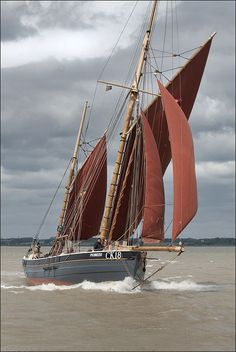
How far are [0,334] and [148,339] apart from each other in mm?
5522

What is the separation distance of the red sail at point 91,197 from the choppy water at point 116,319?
22.0 ft

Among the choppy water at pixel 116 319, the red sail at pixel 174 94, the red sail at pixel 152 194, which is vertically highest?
the red sail at pixel 174 94

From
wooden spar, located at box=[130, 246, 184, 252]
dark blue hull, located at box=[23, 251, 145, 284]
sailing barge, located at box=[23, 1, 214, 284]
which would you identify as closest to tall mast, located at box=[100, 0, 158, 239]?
sailing barge, located at box=[23, 1, 214, 284]

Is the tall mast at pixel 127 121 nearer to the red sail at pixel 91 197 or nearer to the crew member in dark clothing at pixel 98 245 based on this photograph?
the crew member in dark clothing at pixel 98 245

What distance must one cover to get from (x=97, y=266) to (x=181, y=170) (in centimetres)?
819

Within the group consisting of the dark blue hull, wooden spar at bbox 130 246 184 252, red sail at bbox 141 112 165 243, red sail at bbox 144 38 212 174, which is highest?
red sail at bbox 144 38 212 174

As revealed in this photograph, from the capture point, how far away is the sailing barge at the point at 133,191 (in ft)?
113

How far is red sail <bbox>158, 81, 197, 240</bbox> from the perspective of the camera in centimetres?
3253

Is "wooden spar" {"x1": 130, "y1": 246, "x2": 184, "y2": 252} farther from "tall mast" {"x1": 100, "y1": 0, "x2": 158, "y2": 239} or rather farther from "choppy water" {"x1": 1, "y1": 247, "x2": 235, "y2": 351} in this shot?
"tall mast" {"x1": 100, "y1": 0, "x2": 158, "y2": 239}

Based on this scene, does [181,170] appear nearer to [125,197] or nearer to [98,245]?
[125,197]

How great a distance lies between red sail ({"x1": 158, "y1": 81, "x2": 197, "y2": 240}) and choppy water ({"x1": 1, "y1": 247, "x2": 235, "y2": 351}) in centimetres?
475

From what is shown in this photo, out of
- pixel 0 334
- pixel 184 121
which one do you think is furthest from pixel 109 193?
pixel 0 334

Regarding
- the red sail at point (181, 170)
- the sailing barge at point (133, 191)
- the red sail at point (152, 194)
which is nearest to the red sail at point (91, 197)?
the sailing barge at point (133, 191)

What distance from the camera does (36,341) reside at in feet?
68.7
